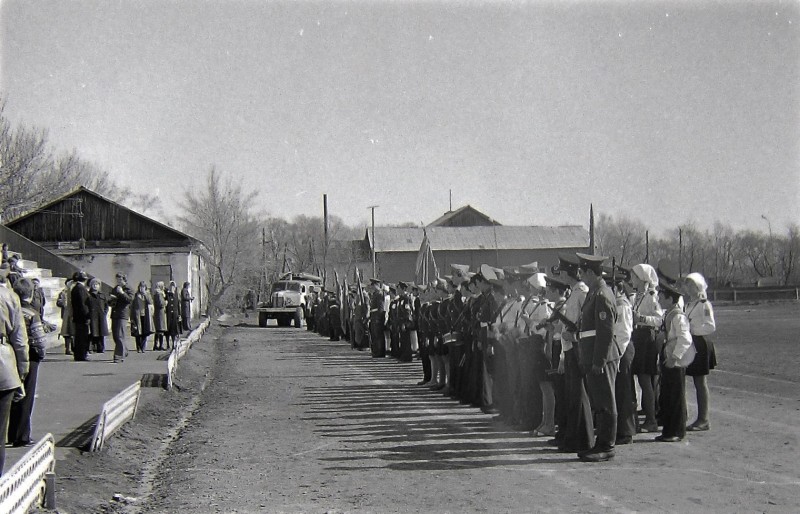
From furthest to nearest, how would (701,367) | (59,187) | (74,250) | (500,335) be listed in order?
(59,187) < (74,250) < (500,335) < (701,367)

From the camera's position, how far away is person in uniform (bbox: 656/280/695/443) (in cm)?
1009

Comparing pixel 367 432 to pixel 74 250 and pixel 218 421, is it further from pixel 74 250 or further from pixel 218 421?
pixel 74 250

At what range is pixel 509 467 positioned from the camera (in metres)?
8.68

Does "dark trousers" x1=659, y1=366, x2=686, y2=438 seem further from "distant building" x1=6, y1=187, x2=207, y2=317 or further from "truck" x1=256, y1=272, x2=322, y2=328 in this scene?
"distant building" x1=6, y1=187, x2=207, y2=317

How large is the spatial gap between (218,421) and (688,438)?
19.8ft

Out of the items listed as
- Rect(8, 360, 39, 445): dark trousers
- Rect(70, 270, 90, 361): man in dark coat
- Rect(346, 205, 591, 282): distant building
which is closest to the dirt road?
Rect(8, 360, 39, 445): dark trousers

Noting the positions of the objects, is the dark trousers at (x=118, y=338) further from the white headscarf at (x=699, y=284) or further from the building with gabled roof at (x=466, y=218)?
the building with gabled roof at (x=466, y=218)

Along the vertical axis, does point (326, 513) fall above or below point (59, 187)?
below

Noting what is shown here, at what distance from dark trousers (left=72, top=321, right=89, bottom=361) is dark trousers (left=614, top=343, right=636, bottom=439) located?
47.2ft

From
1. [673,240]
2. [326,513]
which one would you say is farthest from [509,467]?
[673,240]

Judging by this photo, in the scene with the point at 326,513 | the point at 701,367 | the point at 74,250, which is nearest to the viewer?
the point at 326,513

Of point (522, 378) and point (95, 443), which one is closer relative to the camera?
point (95, 443)

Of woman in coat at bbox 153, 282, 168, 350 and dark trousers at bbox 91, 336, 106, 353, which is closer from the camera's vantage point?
dark trousers at bbox 91, 336, 106, 353

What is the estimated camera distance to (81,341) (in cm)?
2103
